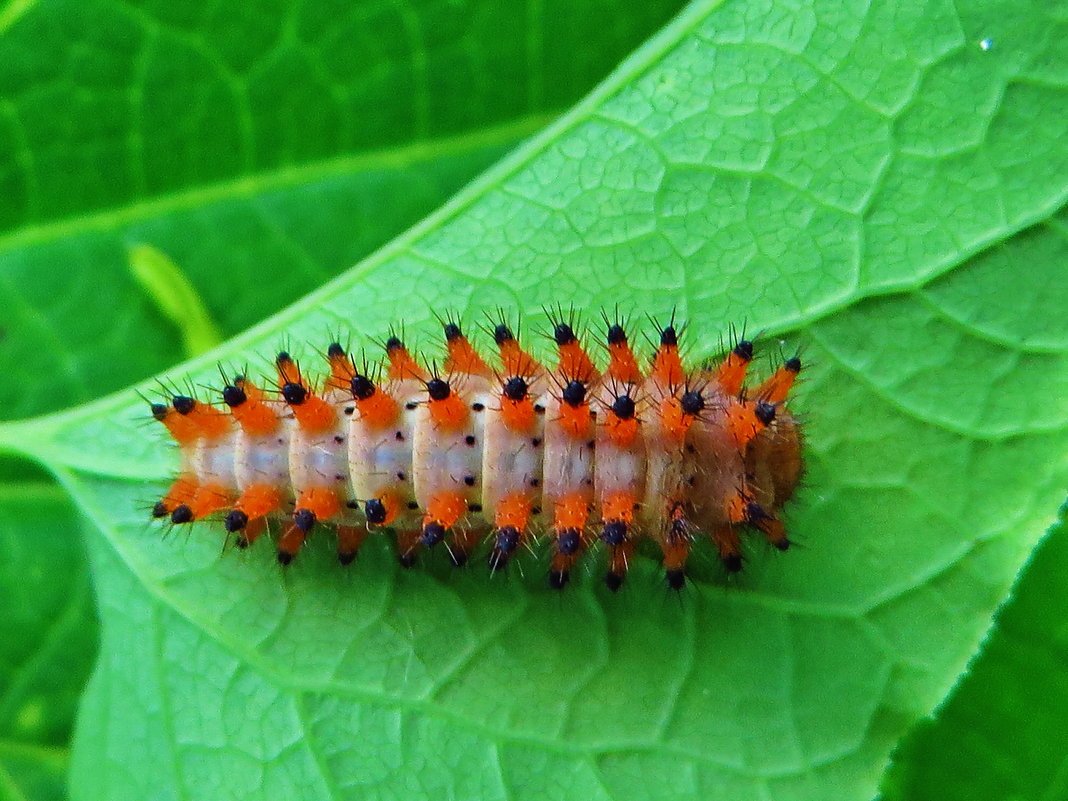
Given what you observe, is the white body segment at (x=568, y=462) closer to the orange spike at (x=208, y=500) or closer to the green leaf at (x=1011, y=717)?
the orange spike at (x=208, y=500)

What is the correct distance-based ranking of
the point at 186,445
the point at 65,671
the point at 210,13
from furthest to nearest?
the point at 65,671 → the point at 210,13 → the point at 186,445

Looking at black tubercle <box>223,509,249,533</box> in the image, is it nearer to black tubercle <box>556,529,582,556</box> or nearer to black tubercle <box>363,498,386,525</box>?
black tubercle <box>363,498,386,525</box>

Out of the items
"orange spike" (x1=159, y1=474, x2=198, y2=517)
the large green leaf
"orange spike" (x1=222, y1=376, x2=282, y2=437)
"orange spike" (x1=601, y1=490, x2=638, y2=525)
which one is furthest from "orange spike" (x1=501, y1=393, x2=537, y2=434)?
"orange spike" (x1=159, y1=474, x2=198, y2=517)

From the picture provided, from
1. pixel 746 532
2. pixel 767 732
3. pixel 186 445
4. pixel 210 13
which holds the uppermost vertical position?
pixel 210 13

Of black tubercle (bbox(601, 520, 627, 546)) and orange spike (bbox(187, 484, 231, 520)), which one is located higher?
black tubercle (bbox(601, 520, 627, 546))

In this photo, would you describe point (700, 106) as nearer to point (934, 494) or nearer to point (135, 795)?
point (934, 494)

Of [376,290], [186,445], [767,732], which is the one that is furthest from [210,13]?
[767,732]

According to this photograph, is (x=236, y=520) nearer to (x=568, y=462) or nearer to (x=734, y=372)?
(x=568, y=462)

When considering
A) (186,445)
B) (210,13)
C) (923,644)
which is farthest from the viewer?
(210,13)
